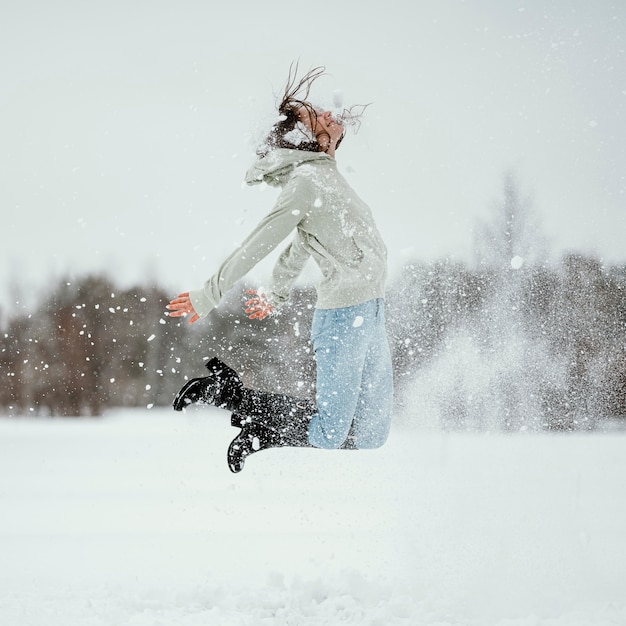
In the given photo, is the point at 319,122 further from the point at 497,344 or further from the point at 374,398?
the point at 497,344

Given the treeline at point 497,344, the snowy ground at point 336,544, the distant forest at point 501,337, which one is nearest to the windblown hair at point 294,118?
the snowy ground at point 336,544

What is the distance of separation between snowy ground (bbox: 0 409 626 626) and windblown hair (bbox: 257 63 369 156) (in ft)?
3.74

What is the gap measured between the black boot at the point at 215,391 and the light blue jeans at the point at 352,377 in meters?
0.30

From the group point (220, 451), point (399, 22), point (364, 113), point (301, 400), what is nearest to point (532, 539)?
point (301, 400)

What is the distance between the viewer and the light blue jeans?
7.77 ft

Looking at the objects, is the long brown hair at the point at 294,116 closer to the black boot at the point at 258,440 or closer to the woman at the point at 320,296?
the woman at the point at 320,296

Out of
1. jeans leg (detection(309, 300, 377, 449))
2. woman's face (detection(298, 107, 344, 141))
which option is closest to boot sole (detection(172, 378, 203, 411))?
jeans leg (detection(309, 300, 377, 449))

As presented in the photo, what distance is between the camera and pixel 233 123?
8.39 ft

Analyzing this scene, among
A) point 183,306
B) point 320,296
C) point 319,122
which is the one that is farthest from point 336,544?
point 319,122

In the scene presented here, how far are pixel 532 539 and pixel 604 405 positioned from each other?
2.86 m

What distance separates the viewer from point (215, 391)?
2465 mm

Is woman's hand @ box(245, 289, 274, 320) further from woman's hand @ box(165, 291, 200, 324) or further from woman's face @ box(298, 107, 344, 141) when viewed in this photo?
woman's face @ box(298, 107, 344, 141)

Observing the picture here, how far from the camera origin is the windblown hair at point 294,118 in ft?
8.08

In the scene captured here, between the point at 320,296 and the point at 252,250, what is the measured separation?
304 mm
